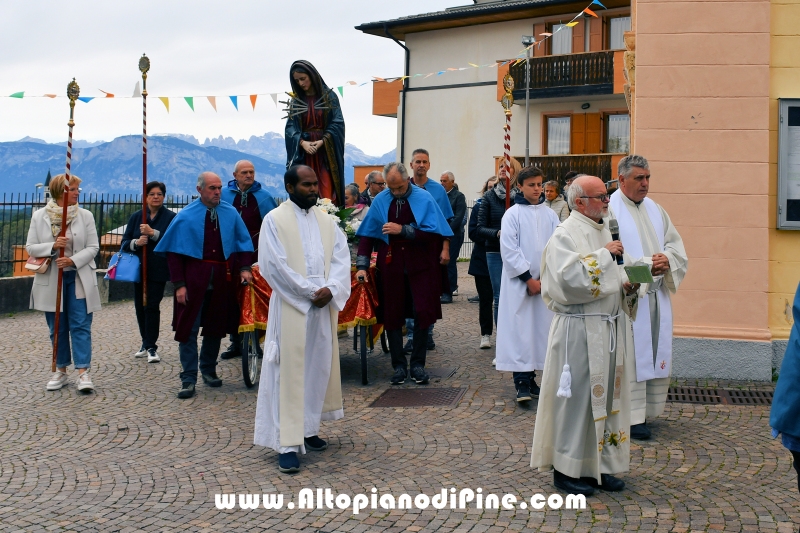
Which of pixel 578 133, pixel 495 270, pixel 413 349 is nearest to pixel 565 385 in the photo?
pixel 413 349

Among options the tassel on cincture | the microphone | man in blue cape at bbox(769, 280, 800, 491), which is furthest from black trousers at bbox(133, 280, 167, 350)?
man in blue cape at bbox(769, 280, 800, 491)

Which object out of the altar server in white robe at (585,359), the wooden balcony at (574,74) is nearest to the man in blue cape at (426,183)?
the altar server in white robe at (585,359)

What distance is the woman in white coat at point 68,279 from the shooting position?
8281mm

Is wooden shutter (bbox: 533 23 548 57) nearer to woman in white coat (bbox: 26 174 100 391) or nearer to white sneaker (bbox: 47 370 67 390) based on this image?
woman in white coat (bbox: 26 174 100 391)

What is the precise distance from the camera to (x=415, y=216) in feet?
27.1

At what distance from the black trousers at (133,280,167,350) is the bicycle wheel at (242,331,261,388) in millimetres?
1503

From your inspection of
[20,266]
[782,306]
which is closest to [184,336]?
[782,306]

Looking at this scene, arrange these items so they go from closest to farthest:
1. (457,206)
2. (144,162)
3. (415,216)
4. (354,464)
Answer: (354,464) < (415,216) < (144,162) < (457,206)

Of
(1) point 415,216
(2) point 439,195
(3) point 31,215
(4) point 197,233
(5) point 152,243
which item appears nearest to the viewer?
(4) point 197,233

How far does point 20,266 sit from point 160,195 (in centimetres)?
638

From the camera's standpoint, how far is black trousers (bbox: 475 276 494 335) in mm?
10102

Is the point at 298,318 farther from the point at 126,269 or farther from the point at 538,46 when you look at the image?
the point at 538,46

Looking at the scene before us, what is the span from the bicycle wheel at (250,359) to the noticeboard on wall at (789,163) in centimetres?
506

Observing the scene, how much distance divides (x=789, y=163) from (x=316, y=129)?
4.71 meters
